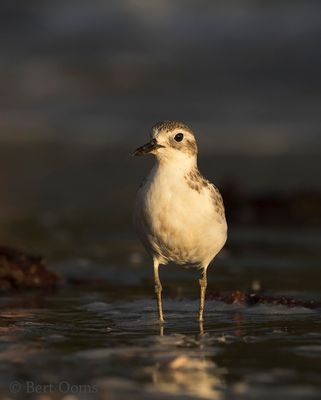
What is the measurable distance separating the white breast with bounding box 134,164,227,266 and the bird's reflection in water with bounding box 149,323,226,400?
4.89ft

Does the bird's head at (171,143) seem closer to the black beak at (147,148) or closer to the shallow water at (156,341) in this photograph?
the black beak at (147,148)

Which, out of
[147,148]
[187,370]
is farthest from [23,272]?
[187,370]

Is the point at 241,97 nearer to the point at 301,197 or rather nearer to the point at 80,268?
the point at 301,197

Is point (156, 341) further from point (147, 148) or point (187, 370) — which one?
point (147, 148)

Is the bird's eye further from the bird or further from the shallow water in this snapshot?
the shallow water

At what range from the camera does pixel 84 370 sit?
6.89 m

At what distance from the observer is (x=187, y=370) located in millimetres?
6938

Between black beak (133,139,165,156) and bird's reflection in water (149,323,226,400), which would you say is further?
black beak (133,139,165,156)

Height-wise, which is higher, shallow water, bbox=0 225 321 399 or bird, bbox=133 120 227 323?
bird, bbox=133 120 227 323

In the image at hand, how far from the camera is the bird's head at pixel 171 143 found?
9.78 meters

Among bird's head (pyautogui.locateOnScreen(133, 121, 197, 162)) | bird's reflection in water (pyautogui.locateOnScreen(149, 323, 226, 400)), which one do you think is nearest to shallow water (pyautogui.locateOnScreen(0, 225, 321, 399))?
bird's reflection in water (pyautogui.locateOnScreen(149, 323, 226, 400))

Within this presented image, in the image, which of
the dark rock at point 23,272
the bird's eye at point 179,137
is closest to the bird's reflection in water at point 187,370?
the bird's eye at point 179,137

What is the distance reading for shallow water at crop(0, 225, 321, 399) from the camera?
6.44m

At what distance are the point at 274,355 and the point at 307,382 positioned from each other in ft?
3.07
